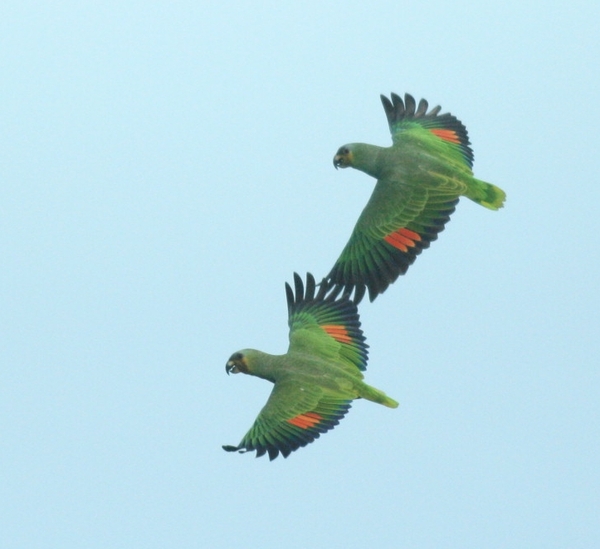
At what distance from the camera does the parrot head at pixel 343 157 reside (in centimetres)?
1636

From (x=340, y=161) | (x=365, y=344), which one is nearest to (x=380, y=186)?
(x=340, y=161)

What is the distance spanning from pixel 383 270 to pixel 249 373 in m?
1.92

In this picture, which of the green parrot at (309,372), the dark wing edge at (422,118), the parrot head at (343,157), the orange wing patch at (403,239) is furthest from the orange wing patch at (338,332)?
the dark wing edge at (422,118)

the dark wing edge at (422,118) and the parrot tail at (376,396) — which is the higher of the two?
the dark wing edge at (422,118)

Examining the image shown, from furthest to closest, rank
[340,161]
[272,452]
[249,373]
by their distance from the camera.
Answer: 1. [340,161]
2. [249,373]
3. [272,452]

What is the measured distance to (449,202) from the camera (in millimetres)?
15664

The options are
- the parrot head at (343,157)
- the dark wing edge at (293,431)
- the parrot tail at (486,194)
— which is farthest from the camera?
the parrot head at (343,157)

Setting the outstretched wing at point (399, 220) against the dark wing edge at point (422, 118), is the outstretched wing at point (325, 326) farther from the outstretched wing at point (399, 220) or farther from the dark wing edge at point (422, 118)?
the dark wing edge at point (422, 118)

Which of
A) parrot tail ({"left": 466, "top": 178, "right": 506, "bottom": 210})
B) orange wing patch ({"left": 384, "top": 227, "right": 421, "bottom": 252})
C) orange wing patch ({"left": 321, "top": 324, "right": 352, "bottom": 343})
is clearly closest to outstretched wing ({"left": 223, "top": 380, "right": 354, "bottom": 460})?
orange wing patch ({"left": 321, "top": 324, "right": 352, "bottom": 343})

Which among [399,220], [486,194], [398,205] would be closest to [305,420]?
[399,220]

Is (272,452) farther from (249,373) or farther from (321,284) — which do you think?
(321,284)

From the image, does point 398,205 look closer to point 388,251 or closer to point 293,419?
point 388,251

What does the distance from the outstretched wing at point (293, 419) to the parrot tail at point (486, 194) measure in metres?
2.86

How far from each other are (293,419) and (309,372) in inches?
23.8
